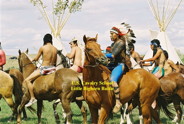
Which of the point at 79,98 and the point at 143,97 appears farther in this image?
the point at 79,98

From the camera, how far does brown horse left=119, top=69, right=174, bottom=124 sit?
920 cm

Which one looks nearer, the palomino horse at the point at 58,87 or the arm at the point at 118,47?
the arm at the point at 118,47

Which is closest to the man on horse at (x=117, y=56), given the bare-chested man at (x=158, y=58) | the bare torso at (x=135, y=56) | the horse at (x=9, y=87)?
the bare-chested man at (x=158, y=58)

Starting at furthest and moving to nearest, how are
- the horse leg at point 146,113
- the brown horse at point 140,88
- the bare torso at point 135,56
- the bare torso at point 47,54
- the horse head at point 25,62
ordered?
the bare torso at point 135,56 < the horse head at point 25,62 < the bare torso at point 47,54 < the horse leg at point 146,113 < the brown horse at point 140,88

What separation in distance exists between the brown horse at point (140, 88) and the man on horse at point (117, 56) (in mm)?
254

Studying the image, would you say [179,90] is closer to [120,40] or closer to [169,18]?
[120,40]

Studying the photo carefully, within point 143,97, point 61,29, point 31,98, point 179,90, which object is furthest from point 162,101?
point 61,29

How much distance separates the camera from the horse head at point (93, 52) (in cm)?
781

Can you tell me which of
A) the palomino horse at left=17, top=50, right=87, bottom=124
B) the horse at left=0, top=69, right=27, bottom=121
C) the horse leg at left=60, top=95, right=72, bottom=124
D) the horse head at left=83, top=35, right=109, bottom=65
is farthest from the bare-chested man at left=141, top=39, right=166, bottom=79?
the horse at left=0, top=69, right=27, bottom=121

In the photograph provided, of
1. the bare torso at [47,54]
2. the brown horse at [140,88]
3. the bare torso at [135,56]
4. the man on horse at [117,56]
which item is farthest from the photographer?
the bare torso at [135,56]

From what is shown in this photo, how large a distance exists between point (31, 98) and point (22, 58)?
149cm

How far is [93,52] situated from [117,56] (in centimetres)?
130

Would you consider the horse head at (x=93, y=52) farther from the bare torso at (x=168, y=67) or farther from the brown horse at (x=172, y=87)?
the bare torso at (x=168, y=67)

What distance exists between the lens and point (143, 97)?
31.2 ft
